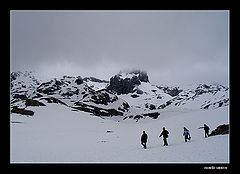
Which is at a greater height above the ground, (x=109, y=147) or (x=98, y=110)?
(x=109, y=147)

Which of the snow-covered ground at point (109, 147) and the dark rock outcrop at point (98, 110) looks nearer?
the snow-covered ground at point (109, 147)

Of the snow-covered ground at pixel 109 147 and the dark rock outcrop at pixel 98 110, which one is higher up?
the snow-covered ground at pixel 109 147

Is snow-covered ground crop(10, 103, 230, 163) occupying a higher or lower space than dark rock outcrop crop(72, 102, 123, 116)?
higher

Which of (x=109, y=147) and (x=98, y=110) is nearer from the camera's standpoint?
(x=109, y=147)

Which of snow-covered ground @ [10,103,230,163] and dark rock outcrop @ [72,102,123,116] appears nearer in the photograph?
snow-covered ground @ [10,103,230,163]
